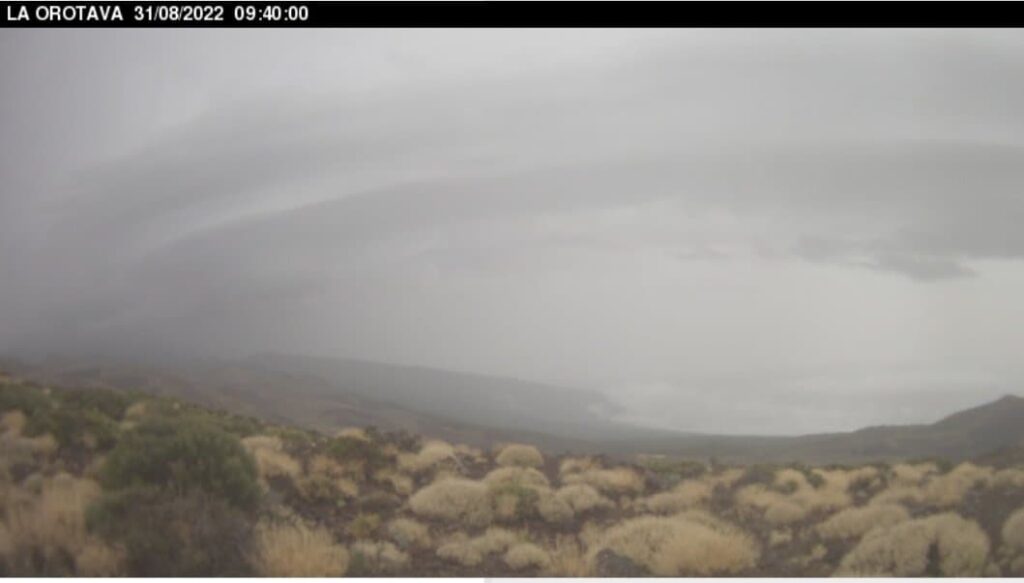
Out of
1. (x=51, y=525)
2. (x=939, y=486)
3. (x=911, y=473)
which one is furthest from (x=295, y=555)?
(x=939, y=486)

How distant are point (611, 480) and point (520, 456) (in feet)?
2.25

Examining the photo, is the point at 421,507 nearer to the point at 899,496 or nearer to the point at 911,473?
the point at 899,496

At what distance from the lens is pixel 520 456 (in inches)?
273

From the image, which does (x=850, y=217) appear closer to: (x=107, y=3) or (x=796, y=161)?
(x=796, y=161)

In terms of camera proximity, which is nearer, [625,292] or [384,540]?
[384,540]

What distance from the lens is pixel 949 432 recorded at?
6.82 metres

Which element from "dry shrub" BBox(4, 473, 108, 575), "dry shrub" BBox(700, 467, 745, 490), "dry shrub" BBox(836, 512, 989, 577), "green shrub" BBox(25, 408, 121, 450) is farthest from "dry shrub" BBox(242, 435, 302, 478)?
"dry shrub" BBox(836, 512, 989, 577)

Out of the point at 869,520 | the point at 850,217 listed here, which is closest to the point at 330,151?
the point at 850,217

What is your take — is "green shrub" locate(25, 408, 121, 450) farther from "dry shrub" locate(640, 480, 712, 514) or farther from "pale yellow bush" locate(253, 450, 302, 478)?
"dry shrub" locate(640, 480, 712, 514)

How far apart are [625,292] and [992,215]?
280cm

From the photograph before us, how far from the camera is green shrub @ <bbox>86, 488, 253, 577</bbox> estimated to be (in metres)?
6.36

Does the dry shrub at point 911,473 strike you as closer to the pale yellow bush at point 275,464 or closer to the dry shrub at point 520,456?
the dry shrub at point 520,456

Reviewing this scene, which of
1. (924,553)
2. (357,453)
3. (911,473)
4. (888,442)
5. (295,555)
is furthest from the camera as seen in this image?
(357,453)

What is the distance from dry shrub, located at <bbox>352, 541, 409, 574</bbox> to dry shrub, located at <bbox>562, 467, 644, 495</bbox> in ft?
4.23
